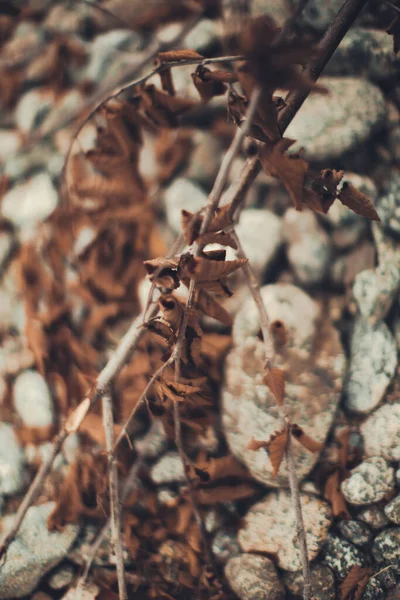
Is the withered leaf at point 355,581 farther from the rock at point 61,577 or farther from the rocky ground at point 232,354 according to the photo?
the rock at point 61,577

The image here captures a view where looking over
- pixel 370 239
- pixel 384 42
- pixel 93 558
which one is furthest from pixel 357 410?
pixel 384 42

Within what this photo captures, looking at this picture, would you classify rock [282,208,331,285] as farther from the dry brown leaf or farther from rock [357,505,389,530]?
rock [357,505,389,530]

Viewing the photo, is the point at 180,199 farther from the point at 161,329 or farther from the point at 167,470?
the point at 167,470

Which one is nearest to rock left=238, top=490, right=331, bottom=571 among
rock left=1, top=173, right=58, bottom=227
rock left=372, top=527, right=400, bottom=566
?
rock left=372, top=527, right=400, bottom=566

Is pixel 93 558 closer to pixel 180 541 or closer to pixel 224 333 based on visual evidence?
pixel 180 541

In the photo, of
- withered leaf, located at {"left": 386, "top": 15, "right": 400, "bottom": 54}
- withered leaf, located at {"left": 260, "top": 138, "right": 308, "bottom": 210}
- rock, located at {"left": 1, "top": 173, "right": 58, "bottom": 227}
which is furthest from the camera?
rock, located at {"left": 1, "top": 173, "right": 58, "bottom": 227}

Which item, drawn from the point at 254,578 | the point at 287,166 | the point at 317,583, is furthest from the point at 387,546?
the point at 287,166
